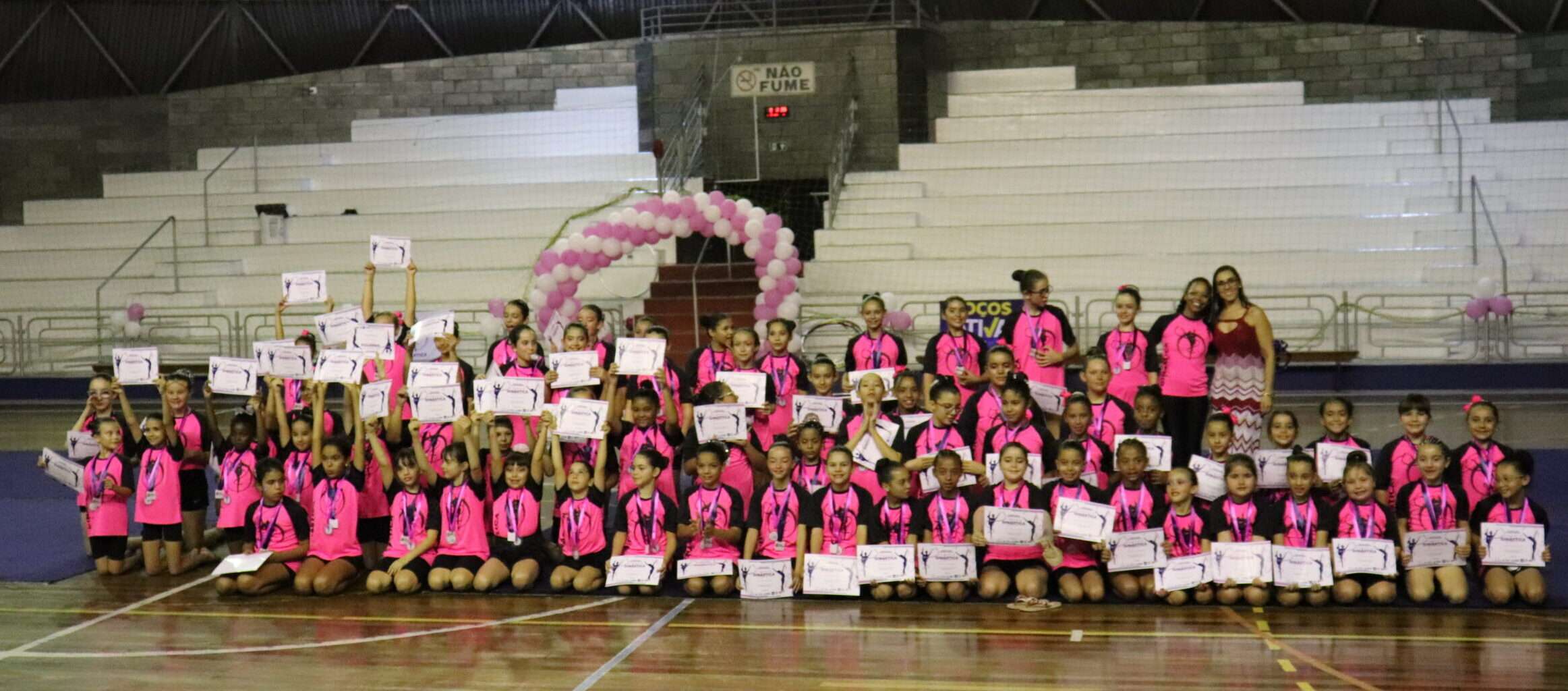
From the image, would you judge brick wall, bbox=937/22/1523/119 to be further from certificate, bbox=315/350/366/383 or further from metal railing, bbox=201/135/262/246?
certificate, bbox=315/350/366/383

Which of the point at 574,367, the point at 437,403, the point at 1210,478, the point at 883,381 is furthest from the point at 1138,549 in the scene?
the point at 437,403

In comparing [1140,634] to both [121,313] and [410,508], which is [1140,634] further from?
[121,313]

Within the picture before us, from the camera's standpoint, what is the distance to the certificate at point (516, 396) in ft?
28.8

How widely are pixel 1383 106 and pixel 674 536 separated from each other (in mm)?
13773

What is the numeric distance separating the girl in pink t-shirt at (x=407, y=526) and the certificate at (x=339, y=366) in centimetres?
45

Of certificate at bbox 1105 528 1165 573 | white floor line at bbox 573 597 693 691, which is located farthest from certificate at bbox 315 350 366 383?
certificate at bbox 1105 528 1165 573

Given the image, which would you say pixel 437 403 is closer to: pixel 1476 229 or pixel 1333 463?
pixel 1333 463

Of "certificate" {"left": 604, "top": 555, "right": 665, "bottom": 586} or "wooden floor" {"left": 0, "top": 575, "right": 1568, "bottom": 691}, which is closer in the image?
"wooden floor" {"left": 0, "top": 575, "right": 1568, "bottom": 691}

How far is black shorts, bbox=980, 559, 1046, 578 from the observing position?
27.2 feet

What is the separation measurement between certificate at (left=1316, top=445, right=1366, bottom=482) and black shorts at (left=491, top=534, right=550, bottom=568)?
438cm

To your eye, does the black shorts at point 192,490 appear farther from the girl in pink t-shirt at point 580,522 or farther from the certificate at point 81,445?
the girl in pink t-shirt at point 580,522

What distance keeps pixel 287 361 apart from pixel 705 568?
298 cm

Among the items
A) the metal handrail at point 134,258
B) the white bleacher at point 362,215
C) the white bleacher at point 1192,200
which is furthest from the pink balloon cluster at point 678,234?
the metal handrail at point 134,258

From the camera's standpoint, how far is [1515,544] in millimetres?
7887
